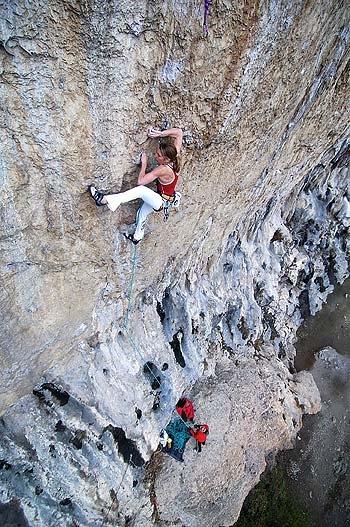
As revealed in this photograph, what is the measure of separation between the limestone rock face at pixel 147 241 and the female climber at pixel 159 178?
0.14 meters

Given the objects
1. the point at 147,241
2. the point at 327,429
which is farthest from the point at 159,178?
the point at 327,429

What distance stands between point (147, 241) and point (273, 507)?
686cm

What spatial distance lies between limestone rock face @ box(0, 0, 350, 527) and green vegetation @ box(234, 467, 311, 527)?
63 centimetres

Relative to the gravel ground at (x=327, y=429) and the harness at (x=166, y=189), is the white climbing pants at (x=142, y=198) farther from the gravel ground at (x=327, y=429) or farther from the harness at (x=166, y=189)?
the gravel ground at (x=327, y=429)

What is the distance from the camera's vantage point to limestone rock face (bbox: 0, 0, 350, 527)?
4062mm

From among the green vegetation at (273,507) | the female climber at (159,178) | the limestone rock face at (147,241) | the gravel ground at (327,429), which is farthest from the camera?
the gravel ground at (327,429)

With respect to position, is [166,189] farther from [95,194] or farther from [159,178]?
[95,194]

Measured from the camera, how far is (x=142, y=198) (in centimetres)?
505

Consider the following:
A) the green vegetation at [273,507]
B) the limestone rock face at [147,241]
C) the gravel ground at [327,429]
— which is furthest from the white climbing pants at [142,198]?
the gravel ground at [327,429]

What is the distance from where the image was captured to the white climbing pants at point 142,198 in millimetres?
4805

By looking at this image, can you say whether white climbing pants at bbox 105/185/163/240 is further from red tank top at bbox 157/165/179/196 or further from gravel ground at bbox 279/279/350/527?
gravel ground at bbox 279/279/350/527

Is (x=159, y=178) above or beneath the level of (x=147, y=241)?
above

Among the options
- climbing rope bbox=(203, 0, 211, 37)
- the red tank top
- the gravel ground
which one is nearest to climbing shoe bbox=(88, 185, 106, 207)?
the red tank top

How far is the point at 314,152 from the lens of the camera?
8.30m
